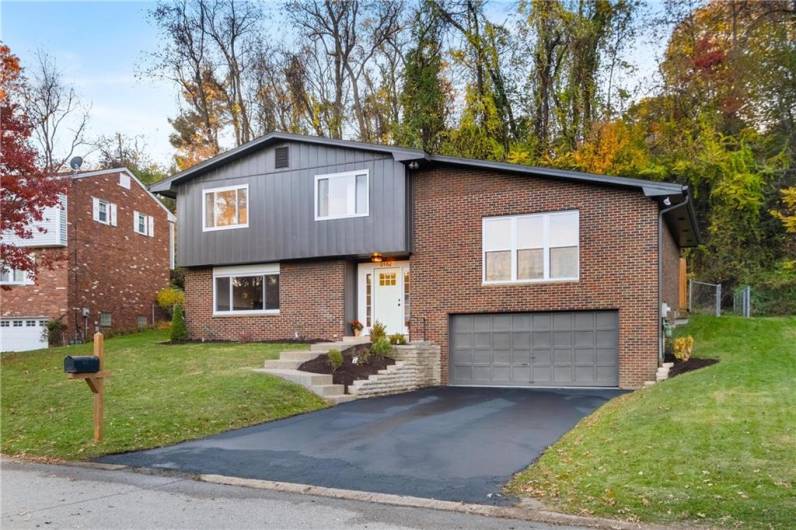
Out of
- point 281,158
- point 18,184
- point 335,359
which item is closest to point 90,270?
point 18,184

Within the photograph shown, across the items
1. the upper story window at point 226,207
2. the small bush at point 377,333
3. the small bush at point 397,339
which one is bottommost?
the small bush at point 397,339

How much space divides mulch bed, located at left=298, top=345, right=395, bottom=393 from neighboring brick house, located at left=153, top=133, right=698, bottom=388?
6.65ft

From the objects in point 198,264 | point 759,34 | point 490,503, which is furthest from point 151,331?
point 759,34

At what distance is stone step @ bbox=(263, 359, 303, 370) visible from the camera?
573 inches

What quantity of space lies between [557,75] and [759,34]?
8.08 meters

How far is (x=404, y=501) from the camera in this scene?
637cm

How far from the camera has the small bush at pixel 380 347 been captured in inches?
620

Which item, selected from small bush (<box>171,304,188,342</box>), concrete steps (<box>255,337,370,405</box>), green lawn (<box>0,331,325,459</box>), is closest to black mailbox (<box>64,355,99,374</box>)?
green lawn (<box>0,331,325,459</box>)

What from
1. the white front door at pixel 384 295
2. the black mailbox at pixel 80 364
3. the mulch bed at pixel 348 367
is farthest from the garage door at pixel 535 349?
the black mailbox at pixel 80 364

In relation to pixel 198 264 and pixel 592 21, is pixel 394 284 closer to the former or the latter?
pixel 198 264

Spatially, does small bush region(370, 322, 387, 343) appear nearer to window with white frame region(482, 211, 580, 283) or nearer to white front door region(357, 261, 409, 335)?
white front door region(357, 261, 409, 335)

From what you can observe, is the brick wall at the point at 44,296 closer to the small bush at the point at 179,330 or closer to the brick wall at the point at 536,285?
the small bush at the point at 179,330

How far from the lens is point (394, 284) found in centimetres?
1811

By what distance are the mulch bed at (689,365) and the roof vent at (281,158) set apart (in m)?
11.6
